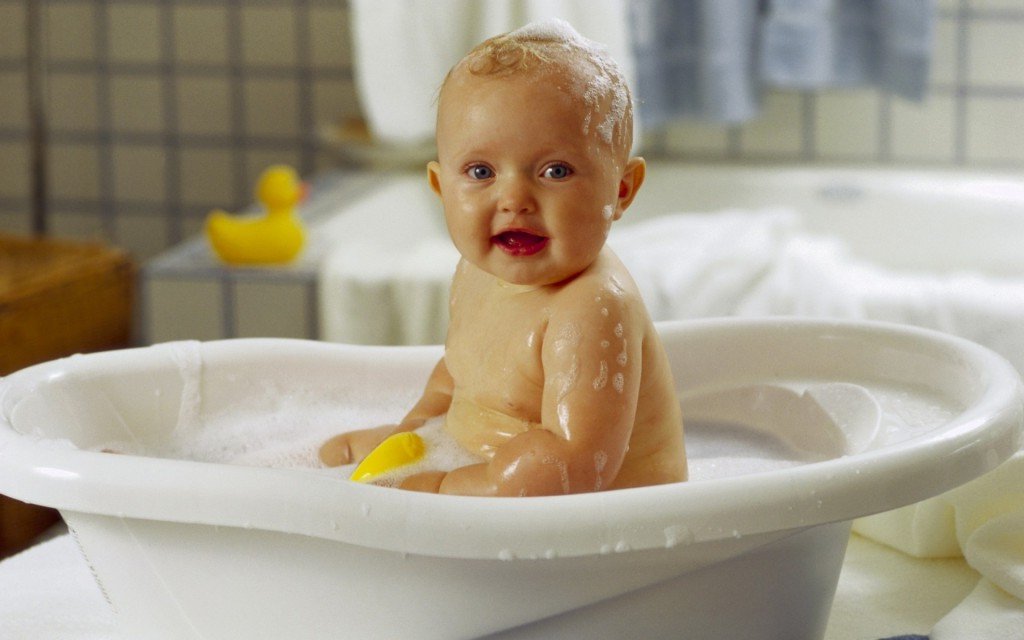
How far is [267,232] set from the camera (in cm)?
→ 166

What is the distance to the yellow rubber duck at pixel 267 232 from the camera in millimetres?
1663

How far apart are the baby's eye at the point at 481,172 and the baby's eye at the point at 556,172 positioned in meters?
0.03

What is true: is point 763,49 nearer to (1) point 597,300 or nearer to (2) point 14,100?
(2) point 14,100

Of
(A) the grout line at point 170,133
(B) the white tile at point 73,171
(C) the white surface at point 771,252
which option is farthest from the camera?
(B) the white tile at point 73,171

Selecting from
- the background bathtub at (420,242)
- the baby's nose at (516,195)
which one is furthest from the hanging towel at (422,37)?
the baby's nose at (516,195)

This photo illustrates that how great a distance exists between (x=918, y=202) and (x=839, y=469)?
67.8 inches

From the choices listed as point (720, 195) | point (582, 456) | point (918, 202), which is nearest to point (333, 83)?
point (720, 195)

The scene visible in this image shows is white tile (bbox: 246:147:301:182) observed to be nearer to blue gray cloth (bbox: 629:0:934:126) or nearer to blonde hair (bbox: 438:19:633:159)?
blue gray cloth (bbox: 629:0:934:126)

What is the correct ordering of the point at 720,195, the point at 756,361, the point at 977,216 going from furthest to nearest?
the point at 720,195
the point at 977,216
the point at 756,361

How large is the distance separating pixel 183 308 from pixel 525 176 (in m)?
1.13

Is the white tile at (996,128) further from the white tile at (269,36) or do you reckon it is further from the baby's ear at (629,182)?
the baby's ear at (629,182)

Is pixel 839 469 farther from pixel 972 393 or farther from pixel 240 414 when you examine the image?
pixel 240 414

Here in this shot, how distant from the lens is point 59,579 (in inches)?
28.9

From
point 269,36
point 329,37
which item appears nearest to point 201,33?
point 269,36
